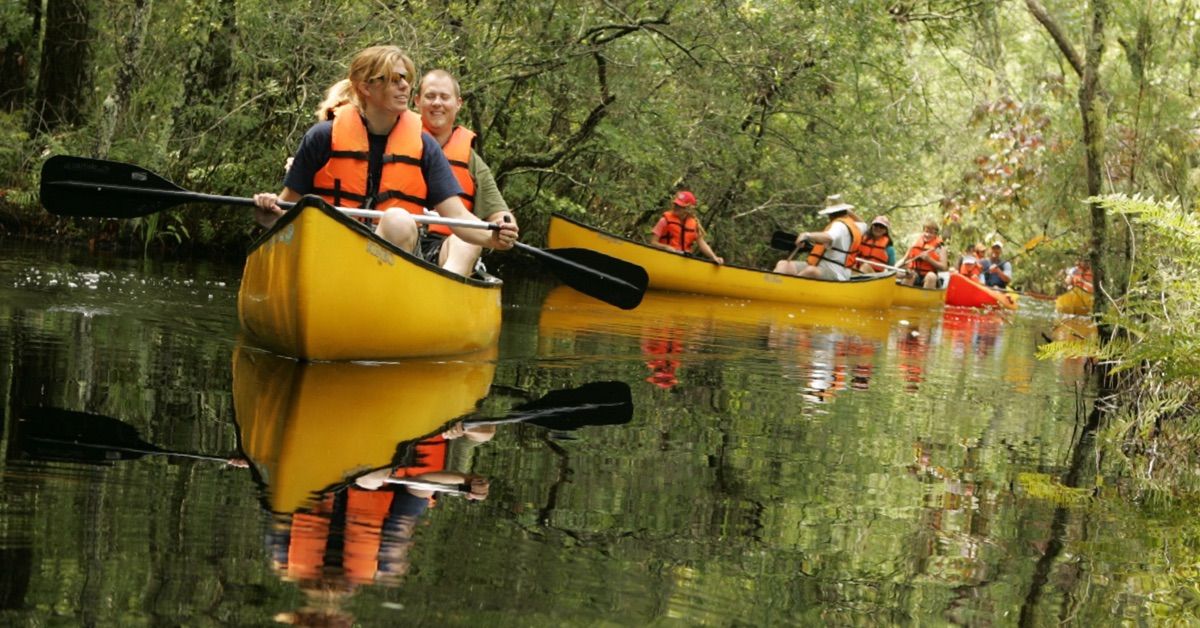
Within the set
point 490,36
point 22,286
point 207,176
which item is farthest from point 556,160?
point 22,286

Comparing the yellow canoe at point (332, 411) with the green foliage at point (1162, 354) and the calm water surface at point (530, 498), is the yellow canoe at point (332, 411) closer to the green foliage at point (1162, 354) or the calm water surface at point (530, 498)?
the calm water surface at point (530, 498)

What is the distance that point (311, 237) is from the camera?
6.12 metres

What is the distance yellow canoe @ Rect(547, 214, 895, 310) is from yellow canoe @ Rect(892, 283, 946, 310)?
258cm

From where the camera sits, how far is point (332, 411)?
16.7ft

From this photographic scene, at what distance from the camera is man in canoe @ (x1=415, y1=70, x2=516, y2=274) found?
801 centimetres

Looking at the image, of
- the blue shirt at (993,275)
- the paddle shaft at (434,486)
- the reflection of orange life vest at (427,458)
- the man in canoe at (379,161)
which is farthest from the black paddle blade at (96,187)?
the blue shirt at (993,275)

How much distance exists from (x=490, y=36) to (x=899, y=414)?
8.16m

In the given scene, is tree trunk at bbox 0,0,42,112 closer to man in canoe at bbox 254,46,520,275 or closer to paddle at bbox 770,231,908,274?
paddle at bbox 770,231,908,274

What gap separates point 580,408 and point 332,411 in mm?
1039

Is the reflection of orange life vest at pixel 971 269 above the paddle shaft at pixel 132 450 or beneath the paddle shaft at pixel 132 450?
above

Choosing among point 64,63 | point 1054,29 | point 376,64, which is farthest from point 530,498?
point 64,63

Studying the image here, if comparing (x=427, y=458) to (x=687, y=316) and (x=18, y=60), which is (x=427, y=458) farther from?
(x=18, y=60)

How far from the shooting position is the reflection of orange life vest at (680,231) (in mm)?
17328

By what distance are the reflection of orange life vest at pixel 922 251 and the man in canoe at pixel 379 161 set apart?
1568 cm
